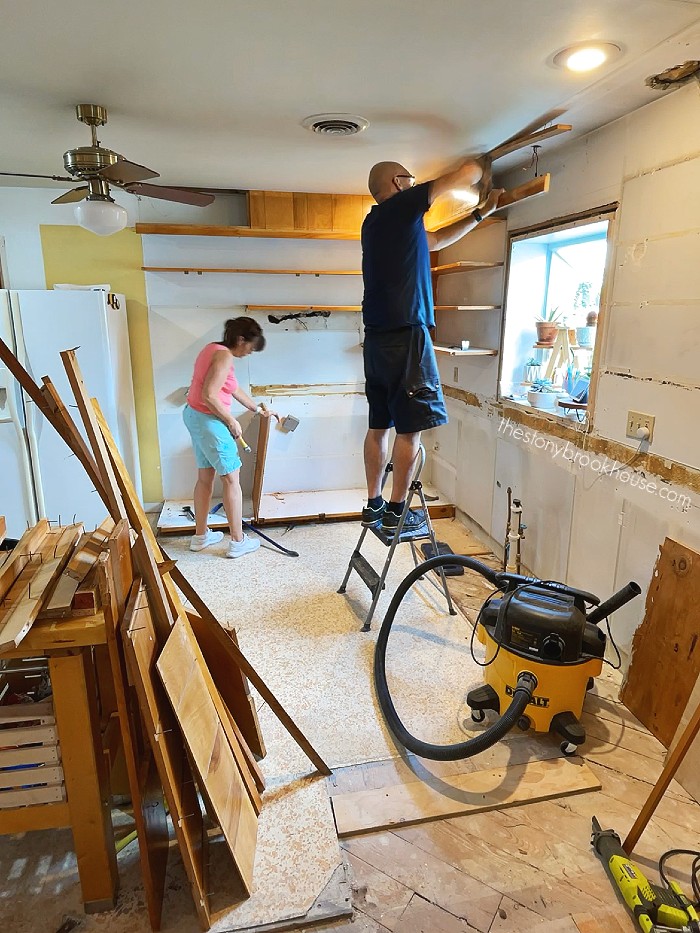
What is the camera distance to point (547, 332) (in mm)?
3180

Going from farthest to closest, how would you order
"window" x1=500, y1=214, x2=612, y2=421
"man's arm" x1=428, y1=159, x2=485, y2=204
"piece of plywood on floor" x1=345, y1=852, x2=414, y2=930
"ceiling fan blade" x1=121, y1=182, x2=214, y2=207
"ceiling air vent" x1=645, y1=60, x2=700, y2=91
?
"window" x1=500, y1=214, x2=612, y2=421 → "ceiling fan blade" x1=121, y1=182, x2=214, y2=207 → "man's arm" x1=428, y1=159, x2=485, y2=204 → "ceiling air vent" x1=645, y1=60, x2=700, y2=91 → "piece of plywood on floor" x1=345, y1=852, x2=414, y2=930

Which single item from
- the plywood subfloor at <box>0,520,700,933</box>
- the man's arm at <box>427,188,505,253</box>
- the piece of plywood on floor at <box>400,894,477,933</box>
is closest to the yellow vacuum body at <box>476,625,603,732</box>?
the plywood subfloor at <box>0,520,700,933</box>

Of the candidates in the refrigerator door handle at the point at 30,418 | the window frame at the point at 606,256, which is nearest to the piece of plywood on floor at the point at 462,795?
the window frame at the point at 606,256

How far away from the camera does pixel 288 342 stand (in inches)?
171

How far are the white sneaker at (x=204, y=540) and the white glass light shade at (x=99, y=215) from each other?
1.99 meters

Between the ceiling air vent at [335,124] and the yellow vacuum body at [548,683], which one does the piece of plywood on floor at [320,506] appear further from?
the ceiling air vent at [335,124]

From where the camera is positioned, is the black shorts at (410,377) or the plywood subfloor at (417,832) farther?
the black shorts at (410,377)

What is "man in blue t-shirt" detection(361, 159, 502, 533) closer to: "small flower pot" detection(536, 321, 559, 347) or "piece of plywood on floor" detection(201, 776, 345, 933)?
"small flower pot" detection(536, 321, 559, 347)

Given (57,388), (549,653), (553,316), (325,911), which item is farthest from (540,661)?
(57,388)

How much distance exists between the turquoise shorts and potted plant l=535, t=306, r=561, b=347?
2.00 meters

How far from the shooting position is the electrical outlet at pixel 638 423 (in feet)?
7.23

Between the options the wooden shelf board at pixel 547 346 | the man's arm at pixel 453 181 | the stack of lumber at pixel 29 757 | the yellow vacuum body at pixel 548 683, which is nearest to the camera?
the stack of lumber at pixel 29 757

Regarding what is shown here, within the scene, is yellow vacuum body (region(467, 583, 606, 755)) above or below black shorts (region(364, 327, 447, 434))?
below

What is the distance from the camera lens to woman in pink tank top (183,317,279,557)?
3.38 meters
